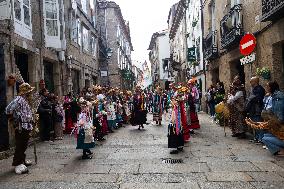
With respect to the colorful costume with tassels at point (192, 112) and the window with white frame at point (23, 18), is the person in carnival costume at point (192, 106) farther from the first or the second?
the window with white frame at point (23, 18)

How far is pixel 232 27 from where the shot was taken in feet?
47.8

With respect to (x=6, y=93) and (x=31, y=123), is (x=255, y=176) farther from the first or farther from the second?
(x=6, y=93)

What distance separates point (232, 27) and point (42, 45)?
7.75 m

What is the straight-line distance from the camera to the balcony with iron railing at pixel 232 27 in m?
13.9

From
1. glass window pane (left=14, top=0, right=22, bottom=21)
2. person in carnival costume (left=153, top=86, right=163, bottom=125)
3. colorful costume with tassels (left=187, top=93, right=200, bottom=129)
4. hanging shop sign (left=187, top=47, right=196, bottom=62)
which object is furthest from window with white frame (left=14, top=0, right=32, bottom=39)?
hanging shop sign (left=187, top=47, right=196, bottom=62)

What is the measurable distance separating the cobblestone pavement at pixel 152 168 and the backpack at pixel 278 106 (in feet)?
3.07

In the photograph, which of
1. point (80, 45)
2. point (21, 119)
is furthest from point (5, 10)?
point (80, 45)

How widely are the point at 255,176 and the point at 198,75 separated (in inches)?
810

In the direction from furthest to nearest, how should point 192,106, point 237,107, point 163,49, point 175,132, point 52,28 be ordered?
point 163,49 < point 52,28 < point 192,106 < point 237,107 < point 175,132

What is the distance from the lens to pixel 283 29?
9852 mm

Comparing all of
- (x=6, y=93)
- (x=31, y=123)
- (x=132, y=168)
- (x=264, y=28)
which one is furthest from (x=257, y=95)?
(x=6, y=93)

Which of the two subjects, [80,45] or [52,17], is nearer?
[52,17]

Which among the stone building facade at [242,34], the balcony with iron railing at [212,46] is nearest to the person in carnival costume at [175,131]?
the stone building facade at [242,34]

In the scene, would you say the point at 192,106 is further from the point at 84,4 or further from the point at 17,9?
the point at 84,4
